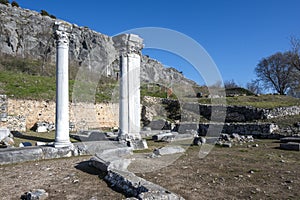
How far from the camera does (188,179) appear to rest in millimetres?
6707

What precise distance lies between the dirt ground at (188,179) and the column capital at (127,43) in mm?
6129

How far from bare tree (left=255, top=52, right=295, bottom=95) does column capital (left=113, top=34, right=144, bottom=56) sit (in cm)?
3681

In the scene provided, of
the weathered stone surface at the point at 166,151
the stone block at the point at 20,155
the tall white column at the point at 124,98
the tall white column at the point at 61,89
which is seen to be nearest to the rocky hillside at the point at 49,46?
the tall white column at the point at 124,98

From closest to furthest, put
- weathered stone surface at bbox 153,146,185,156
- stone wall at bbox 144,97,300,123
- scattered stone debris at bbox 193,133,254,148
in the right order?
weathered stone surface at bbox 153,146,185,156
scattered stone debris at bbox 193,133,254,148
stone wall at bbox 144,97,300,123

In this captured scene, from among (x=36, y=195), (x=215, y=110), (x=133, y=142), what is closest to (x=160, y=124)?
(x=215, y=110)

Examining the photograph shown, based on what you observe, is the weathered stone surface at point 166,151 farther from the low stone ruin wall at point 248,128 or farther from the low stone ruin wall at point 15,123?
the low stone ruin wall at point 15,123

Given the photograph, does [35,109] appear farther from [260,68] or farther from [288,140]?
[260,68]

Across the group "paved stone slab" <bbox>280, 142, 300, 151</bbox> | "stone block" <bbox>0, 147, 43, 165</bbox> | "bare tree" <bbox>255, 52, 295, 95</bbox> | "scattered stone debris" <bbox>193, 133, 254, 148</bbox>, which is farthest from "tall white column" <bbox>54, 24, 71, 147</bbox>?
"bare tree" <bbox>255, 52, 295, 95</bbox>

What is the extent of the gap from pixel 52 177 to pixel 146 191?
3.44 meters

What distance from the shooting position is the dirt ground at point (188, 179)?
18.3ft

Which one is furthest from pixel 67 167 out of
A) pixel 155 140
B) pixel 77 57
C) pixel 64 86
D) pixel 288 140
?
pixel 77 57

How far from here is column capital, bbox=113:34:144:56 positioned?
12.7m

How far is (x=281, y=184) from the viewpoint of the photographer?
6.22m

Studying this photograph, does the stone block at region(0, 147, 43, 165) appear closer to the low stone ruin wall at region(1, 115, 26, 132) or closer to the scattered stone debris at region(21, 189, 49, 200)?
the scattered stone debris at region(21, 189, 49, 200)
